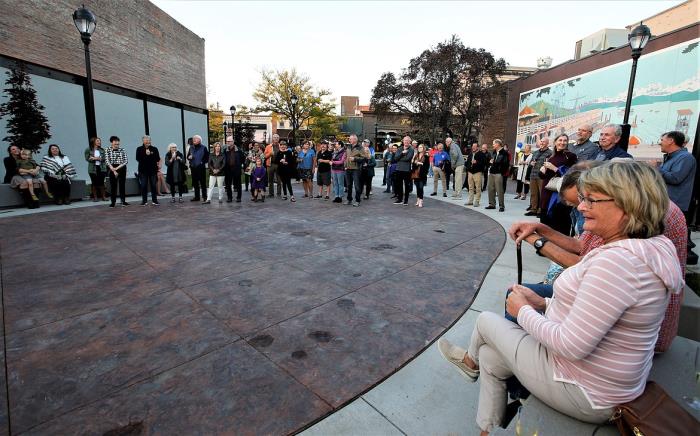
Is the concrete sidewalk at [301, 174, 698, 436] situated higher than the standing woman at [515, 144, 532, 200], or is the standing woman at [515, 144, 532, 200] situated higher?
the standing woman at [515, 144, 532, 200]

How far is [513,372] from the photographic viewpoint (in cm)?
167

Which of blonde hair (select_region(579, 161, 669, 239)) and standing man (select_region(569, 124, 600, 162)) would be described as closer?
blonde hair (select_region(579, 161, 669, 239))

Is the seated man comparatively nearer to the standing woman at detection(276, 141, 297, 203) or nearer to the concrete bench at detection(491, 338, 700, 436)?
the concrete bench at detection(491, 338, 700, 436)

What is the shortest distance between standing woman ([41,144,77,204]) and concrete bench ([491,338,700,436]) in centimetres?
1130

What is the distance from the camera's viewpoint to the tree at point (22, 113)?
400 inches

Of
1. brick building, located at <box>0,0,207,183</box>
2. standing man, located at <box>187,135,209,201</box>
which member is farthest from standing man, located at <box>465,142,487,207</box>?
brick building, located at <box>0,0,207,183</box>

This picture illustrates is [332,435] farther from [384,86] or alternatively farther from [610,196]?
[384,86]

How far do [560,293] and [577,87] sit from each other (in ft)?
63.8

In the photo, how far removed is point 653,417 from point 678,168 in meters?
4.97

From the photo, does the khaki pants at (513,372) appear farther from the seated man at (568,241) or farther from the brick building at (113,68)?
the brick building at (113,68)

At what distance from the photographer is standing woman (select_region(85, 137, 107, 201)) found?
956cm

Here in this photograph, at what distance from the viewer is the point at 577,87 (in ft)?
55.2

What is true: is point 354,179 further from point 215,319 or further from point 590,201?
point 590,201

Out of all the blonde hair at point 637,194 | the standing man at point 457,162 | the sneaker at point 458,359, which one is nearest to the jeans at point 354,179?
the standing man at point 457,162
